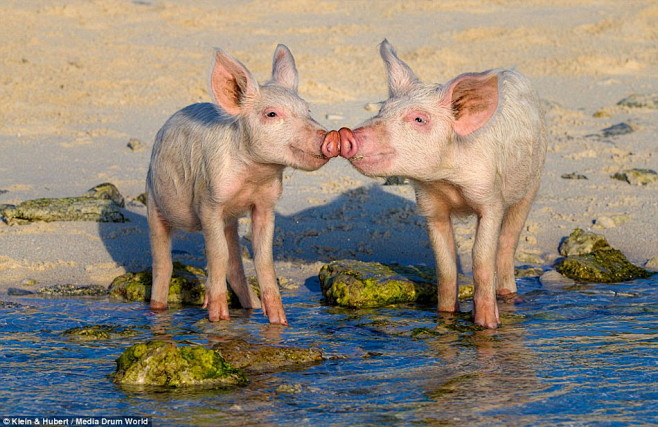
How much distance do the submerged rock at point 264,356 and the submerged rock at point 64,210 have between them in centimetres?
416

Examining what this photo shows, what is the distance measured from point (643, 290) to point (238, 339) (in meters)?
3.64

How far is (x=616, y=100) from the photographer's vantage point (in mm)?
16250

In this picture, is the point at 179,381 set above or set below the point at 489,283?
below

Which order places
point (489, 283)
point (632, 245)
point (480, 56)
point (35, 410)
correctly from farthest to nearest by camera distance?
point (480, 56) → point (632, 245) → point (489, 283) → point (35, 410)

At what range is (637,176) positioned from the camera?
11406 mm

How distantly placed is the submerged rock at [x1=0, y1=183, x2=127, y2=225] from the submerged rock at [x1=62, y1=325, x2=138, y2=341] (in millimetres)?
3302

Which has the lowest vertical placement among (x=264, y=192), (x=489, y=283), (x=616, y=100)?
(x=489, y=283)

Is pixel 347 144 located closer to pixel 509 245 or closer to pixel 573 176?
pixel 509 245

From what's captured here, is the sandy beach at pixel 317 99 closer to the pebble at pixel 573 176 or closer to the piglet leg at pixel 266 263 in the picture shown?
the pebble at pixel 573 176

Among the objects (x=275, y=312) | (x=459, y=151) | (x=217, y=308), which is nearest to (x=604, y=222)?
(x=459, y=151)

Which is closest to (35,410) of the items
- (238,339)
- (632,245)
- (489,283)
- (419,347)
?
(238,339)

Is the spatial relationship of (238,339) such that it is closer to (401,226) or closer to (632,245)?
(401,226)

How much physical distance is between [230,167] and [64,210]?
367cm

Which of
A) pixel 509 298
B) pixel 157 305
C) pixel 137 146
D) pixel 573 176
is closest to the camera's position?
pixel 157 305
